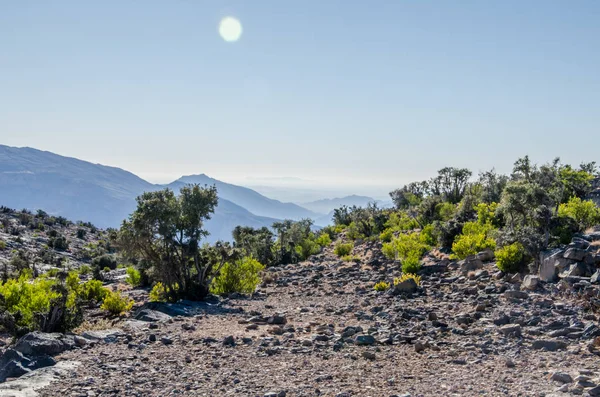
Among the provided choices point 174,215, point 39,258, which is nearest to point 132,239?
A: point 174,215

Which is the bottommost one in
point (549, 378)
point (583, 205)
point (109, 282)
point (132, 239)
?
point (109, 282)

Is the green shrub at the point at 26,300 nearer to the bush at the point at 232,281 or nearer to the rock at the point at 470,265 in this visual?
the bush at the point at 232,281

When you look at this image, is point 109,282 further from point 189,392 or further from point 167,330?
point 189,392

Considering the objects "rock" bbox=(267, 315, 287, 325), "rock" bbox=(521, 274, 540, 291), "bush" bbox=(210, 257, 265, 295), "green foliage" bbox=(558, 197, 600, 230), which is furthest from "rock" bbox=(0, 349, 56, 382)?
"green foliage" bbox=(558, 197, 600, 230)

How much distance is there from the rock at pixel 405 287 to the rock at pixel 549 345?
1071 centimetres

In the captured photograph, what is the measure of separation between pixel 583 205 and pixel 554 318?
44.2 feet

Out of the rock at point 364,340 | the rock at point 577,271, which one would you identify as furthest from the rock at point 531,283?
the rock at point 364,340

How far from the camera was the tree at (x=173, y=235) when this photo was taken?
71.3 feet

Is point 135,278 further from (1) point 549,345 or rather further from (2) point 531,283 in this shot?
(1) point 549,345

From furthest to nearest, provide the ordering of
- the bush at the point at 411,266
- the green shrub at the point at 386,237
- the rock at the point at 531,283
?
the green shrub at the point at 386,237, the bush at the point at 411,266, the rock at the point at 531,283

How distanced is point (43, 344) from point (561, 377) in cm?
1175

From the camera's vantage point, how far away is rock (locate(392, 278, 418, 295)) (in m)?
21.8

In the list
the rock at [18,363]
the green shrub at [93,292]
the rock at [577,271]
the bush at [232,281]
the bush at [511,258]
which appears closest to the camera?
the rock at [18,363]

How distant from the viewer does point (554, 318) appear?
1324 cm
